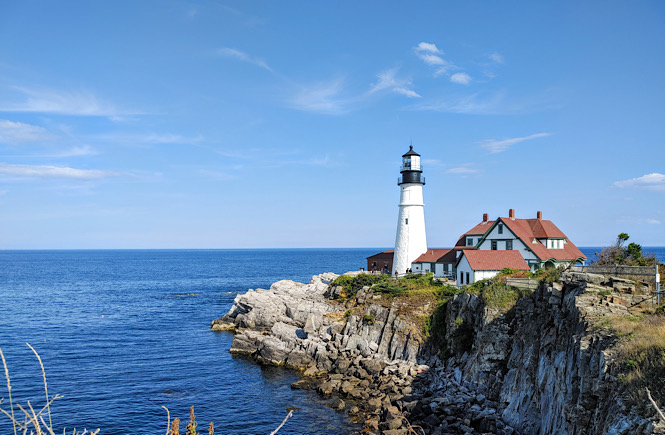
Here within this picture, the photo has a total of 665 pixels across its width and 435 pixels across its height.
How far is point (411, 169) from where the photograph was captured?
53.2 meters

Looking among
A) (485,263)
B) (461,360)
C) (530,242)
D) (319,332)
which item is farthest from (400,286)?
(530,242)

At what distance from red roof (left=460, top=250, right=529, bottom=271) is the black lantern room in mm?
11907

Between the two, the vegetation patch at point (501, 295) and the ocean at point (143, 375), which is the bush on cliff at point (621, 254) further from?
the ocean at point (143, 375)

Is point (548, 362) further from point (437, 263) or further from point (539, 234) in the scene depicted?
point (437, 263)

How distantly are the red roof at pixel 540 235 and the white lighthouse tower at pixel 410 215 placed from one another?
9.81 meters

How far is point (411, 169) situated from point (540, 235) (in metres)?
15.3

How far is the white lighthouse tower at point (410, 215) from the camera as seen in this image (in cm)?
5334

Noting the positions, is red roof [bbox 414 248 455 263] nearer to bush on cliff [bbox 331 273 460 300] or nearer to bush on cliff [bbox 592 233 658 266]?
bush on cliff [bbox 331 273 460 300]

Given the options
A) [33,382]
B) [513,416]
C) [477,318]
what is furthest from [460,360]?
[33,382]

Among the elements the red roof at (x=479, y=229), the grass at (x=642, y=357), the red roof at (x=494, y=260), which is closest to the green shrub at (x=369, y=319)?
the red roof at (x=494, y=260)

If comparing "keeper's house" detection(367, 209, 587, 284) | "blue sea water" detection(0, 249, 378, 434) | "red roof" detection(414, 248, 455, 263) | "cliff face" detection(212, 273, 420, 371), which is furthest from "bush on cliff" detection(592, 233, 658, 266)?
"blue sea water" detection(0, 249, 378, 434)

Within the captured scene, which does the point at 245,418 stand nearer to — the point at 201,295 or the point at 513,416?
the point at 513,416

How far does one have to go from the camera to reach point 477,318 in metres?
32.8

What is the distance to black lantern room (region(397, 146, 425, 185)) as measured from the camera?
174 ft
